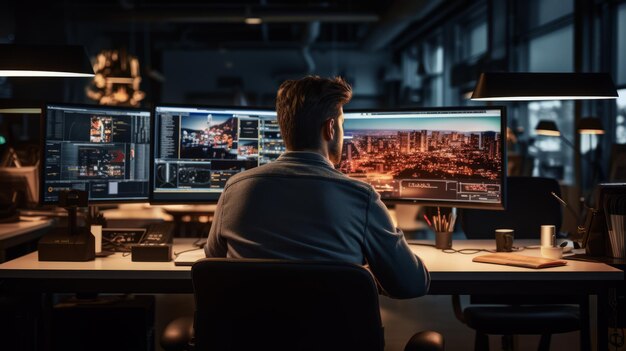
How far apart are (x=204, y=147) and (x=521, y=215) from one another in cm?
153

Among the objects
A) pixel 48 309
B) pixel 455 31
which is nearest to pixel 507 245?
pixel 48 309

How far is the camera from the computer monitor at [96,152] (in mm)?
2852

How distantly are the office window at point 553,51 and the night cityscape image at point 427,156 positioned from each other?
209 inches

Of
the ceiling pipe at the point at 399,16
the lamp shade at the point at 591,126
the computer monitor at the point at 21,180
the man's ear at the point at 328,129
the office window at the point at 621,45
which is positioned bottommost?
the computer monitor at the point at 21,180

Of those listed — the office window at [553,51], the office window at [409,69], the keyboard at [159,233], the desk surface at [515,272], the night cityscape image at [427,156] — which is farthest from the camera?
the office window at [409,69]

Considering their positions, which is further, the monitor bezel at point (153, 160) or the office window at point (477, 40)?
the office window at point (477, 40)

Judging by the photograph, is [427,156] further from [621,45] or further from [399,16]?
[399,16]

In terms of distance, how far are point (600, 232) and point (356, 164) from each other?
992 millimetres

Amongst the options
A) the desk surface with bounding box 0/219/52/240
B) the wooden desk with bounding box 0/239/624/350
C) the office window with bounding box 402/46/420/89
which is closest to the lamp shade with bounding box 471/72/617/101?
the wooden desk with bounding box 0/239/624/350

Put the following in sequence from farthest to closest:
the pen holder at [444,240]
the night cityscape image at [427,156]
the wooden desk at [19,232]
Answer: the wooden desk at [19,232], the pen holder at [444,240], the night cityscape image at [427,156]

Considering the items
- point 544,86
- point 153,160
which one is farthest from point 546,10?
point 153,160

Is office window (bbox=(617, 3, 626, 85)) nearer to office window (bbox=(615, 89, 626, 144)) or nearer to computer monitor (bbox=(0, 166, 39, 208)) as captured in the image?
office window (bbox=(615, 89, 626, 144))

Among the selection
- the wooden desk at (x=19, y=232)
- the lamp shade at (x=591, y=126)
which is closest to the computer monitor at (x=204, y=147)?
the wooden desk at (x=19, y=232)

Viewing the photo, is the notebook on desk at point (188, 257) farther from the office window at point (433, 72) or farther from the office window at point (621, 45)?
the office window at point (433, 72)
